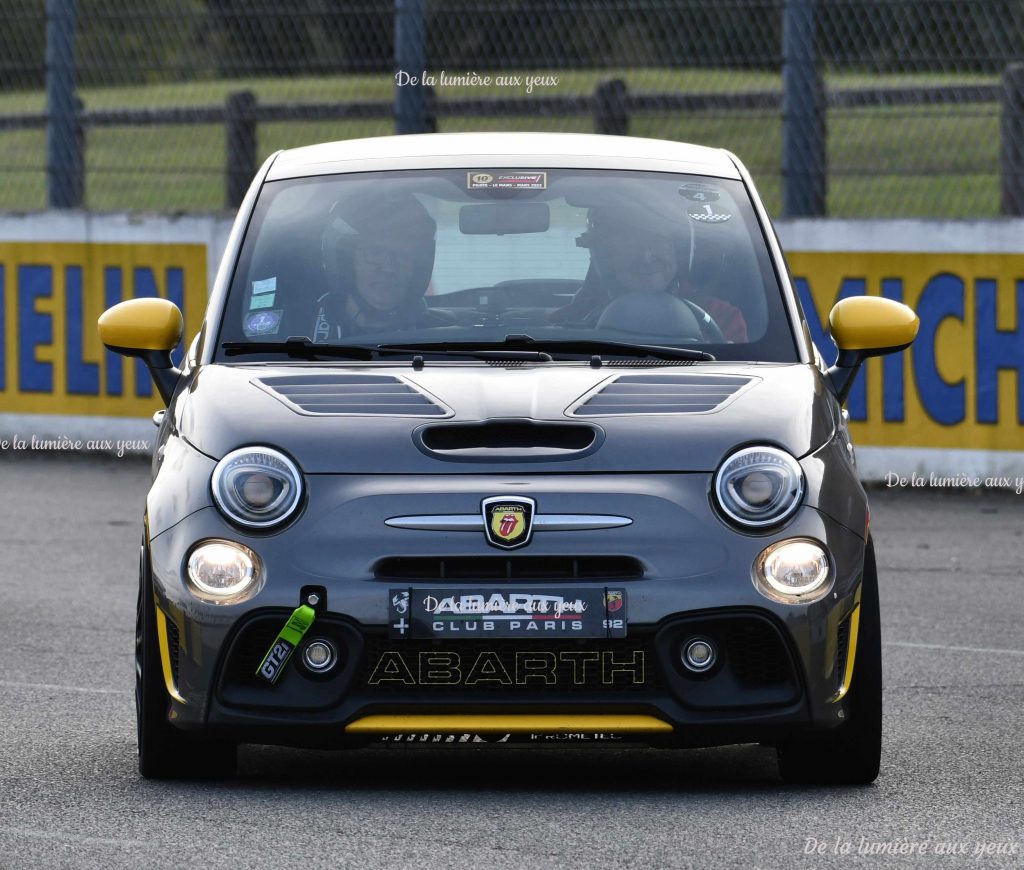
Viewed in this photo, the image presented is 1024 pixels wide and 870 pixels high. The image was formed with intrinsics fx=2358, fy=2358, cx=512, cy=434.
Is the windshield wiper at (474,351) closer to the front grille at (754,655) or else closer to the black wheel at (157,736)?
the black wheel at (157,736)

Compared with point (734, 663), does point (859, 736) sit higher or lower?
lower

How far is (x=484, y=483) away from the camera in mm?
5262

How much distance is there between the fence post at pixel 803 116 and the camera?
502 inches

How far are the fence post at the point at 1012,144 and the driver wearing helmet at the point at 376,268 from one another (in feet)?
22.2

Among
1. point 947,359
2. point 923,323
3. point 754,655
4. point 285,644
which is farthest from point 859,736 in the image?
point 923,323

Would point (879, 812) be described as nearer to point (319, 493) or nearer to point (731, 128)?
point (319, 493)

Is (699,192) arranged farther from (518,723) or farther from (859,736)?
(518,723)

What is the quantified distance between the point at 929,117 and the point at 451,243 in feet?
22.7

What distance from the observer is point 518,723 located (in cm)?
525

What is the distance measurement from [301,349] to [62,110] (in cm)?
902

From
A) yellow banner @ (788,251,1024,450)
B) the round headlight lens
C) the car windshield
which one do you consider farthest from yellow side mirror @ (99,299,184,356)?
yellow banner @ (788,251,1024,450)

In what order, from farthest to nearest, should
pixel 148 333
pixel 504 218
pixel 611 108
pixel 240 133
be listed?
1. pixel 240 133
2. pixel 611 108
3. pixel 504 218
4. pixel 148 333

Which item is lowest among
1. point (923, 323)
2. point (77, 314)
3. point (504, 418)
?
point (77, 314)

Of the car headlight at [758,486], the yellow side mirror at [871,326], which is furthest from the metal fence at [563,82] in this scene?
the car headlight at [758,486]
